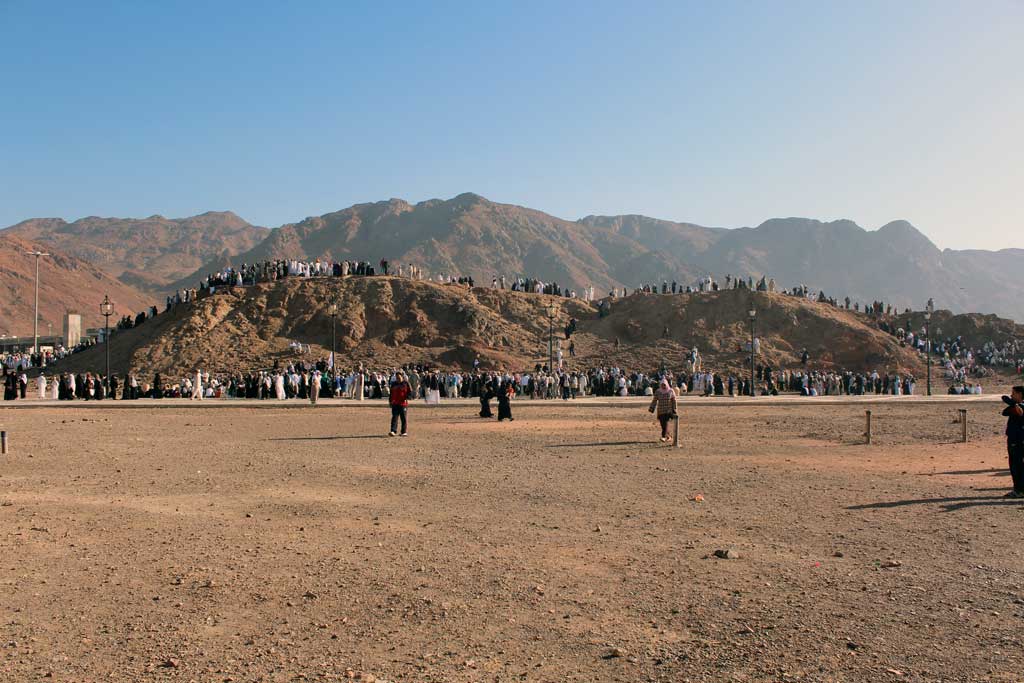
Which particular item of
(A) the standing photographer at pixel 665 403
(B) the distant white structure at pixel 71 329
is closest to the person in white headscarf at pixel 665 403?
(A) the standing photographer at pixel 665 403

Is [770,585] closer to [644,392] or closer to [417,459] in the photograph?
[417,459]

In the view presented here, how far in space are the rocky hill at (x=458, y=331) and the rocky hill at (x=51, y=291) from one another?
7682 centimetres

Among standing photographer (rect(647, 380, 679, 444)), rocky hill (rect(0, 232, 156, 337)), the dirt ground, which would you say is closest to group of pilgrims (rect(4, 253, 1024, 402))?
standing photographer (rect(647, 380, 679, 444))

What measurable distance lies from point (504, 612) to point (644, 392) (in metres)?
44.6

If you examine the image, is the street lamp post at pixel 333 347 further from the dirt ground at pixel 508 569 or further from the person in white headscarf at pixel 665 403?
the dirt ground at pixel 508 569

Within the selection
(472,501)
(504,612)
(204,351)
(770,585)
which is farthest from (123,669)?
(204,351)

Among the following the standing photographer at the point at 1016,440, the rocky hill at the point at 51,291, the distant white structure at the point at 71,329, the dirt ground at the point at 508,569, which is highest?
the rocky hill at the point at 51,291

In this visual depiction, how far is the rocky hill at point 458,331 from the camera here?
6025 cm

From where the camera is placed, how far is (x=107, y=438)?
21.0m

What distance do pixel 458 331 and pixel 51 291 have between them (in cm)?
11536

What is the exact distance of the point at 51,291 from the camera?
5822 inches

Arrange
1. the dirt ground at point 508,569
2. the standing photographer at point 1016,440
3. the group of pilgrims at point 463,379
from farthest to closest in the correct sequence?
1. the group of pilgrims at point 463,379
2. the standing photographer at point 1016,440
3. the dirt ground at point 508,569

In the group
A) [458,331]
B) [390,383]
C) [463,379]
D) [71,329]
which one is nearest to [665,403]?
[390,383]

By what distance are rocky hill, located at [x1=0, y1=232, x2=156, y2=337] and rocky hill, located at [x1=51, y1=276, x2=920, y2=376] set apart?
76.8 m
